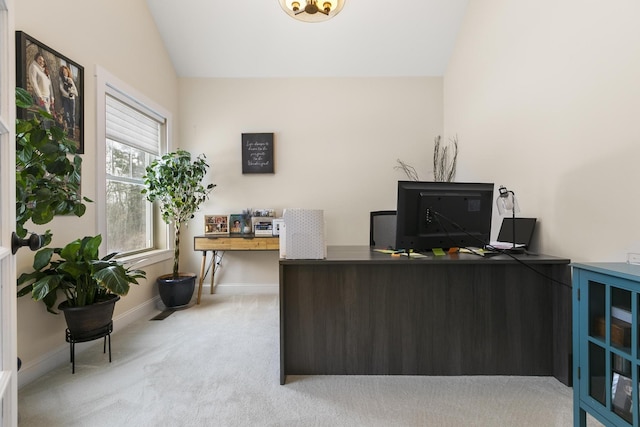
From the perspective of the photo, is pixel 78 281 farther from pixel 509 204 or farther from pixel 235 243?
pixel 509 204

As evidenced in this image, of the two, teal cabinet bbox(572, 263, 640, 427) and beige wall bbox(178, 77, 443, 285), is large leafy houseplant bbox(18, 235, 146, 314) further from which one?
teal cabinet bbox(572, 263, 640, 427)

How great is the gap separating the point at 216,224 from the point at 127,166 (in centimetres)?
115

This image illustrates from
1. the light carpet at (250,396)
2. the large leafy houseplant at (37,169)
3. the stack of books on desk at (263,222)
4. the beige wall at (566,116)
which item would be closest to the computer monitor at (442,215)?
the beige wall at (566,116)

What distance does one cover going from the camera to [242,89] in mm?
3928

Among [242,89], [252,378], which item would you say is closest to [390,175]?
[242,89]

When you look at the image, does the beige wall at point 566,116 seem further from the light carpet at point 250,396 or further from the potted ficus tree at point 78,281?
the potted ficus tree at point 78,281

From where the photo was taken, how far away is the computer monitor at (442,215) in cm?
183

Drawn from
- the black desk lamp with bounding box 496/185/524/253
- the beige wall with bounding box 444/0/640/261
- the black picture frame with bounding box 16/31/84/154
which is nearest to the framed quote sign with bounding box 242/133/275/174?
the black picture frame with bounding box 16/31/84/154

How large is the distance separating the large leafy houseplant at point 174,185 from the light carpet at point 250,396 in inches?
56.9

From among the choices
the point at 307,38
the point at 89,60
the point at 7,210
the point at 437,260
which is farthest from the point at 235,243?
the point at 7,210

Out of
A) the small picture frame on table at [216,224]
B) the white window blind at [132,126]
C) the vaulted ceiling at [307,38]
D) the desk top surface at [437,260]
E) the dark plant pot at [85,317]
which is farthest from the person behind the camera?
the small picture frame on table at [216,224]

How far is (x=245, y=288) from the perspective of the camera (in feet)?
12.9

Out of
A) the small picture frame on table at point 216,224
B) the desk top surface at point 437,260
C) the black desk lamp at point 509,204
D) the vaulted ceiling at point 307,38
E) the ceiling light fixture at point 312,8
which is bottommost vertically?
the desk top surface at point 437,260

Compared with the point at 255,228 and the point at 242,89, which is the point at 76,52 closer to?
the point at 242,89
